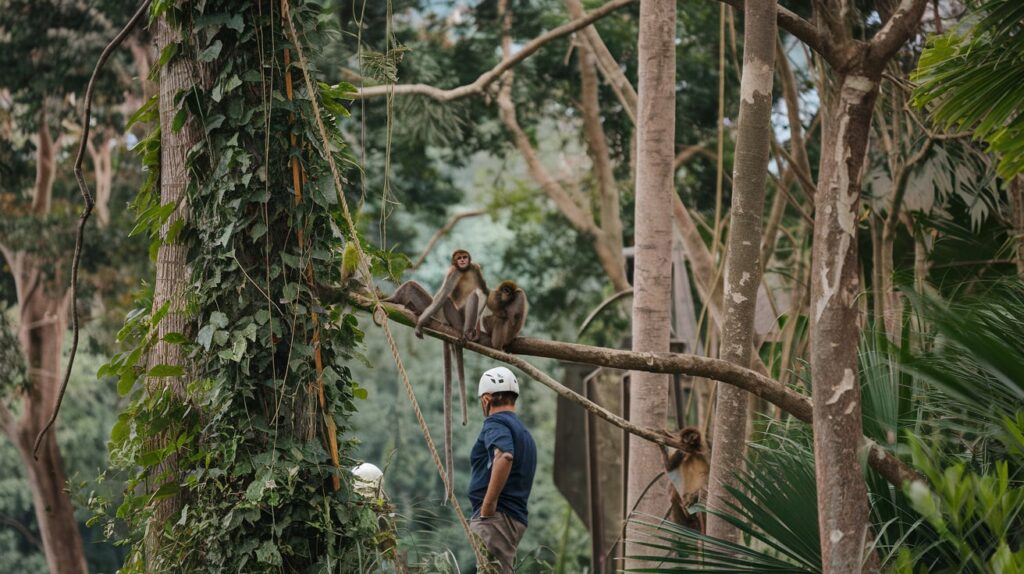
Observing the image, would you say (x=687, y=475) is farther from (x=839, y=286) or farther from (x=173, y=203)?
(x=173, y=203)

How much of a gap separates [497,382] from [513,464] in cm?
40

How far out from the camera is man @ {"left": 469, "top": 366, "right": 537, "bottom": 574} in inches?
209

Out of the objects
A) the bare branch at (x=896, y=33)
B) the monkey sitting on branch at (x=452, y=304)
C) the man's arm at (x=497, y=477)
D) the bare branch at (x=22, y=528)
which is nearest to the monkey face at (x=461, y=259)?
the monkey sitting on branch at (x=452, y=304)

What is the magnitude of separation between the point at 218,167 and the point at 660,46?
10.8ft

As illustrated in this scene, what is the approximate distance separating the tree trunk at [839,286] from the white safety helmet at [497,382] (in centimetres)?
219

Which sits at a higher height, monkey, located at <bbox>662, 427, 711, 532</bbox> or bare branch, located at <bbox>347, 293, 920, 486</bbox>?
bare branch, located at <bbox>347, 293, 920, 486</bbox>

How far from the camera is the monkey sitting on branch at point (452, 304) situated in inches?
210

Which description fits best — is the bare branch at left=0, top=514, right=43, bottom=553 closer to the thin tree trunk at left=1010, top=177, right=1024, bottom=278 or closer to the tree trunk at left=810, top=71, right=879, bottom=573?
the thin tree trunk at left=1010, top=177, right=1024, bottom=278

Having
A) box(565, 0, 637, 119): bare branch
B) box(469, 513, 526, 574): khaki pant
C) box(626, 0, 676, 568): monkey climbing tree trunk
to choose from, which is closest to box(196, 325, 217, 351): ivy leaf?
box(469, 513, 526, 574): khaki pant

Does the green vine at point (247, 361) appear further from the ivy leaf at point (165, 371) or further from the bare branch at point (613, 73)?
the bare branch at point (613, 73)

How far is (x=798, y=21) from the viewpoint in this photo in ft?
12.7

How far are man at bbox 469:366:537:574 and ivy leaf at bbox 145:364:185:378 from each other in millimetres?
1664

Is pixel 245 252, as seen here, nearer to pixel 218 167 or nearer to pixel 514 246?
pixel 218 167

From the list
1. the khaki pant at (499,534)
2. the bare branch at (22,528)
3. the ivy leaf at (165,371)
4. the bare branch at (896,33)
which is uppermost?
the bare branch at (896,33)
